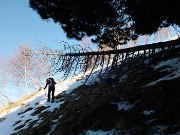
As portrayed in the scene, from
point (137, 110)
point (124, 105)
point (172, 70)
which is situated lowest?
point (124, 105)

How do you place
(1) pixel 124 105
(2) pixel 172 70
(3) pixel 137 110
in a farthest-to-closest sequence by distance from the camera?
(2) pixel 172 70
(1) pixel 124 105
(3) pixel 137 110

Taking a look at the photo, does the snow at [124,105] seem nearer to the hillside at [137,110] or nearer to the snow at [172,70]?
the hillside at [137,110]

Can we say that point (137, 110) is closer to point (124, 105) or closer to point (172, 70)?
point (124, 105)

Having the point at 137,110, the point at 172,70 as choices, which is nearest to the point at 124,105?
the point at 137,110

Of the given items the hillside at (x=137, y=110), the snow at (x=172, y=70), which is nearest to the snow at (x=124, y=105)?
the hillside at (x=137, y=110)

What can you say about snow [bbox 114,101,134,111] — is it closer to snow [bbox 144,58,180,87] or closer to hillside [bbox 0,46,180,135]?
hillside [bbox 0,46,180,135]

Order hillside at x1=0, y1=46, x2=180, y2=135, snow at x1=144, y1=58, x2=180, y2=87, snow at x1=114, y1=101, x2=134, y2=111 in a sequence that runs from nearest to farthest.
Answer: hillside at x1=0, y1=46, x2=180, y2=135, snow at x1=114, y1=101, x2=134, y2=111, snow at x1=144, y1=58, x2=180, y2=87

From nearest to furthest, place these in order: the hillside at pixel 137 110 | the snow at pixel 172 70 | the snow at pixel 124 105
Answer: the hillside at pixel 137 110
the snow at pixel 124 105
the snow at pixel 172 70

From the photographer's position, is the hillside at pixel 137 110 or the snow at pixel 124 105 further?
the snow at pixel 124 105

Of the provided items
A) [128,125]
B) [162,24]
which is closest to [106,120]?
[128,125]

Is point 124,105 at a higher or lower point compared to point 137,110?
lower

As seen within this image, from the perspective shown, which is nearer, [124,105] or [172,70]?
[124,105]

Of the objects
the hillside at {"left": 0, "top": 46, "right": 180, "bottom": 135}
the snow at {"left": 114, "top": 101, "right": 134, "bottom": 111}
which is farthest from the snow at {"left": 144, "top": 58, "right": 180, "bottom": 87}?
the snow at {"left": 114, "top": 101, "right": 134, "bottom": 111}

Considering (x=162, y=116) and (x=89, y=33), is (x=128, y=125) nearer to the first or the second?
(x=162, y=116)
